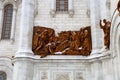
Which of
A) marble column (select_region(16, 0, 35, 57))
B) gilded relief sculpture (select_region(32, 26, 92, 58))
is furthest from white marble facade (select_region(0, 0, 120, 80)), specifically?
gilded relief sculpture (select_region(32, 26, 92, 58))

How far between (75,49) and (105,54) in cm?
186

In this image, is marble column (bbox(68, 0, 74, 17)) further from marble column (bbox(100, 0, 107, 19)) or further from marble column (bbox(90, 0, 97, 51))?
marble column (bbox(100, 0, 107, 19))

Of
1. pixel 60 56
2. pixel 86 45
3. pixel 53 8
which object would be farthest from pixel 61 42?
pixel 53 8

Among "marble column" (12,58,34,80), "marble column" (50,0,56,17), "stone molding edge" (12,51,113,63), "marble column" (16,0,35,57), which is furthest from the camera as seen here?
"marble column" (50,0,56,17)

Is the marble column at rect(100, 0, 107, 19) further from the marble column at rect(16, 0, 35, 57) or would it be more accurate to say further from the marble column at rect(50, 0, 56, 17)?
the marble column at rect(16, 0, 35, 57)

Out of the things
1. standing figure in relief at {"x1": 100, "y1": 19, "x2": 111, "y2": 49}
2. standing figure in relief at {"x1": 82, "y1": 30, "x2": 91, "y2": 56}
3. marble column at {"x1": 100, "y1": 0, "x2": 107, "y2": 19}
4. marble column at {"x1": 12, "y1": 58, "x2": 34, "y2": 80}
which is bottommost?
marble column at {"x1": 12, "y1": 58, "x2": 34, "y2": 80}

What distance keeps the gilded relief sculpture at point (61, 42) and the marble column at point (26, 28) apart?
31cm

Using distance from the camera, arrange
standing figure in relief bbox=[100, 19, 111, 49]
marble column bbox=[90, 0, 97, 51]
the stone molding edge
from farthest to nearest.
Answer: marble column bbox=[90, 0, 97, 51] < the stone molding edge < standing figure in relief bbox=[100, 19, 111, 49]

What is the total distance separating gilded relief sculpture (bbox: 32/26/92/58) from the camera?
49.9 ft

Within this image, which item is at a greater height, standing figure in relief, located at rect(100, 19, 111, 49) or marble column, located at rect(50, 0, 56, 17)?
marble column, located at rect(50, 0, 56, 17)

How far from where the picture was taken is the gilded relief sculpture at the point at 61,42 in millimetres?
15211

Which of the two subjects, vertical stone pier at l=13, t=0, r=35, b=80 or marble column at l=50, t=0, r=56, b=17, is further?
marble column at l=50, t=0, r=56, b=17

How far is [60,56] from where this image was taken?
49.5 feet

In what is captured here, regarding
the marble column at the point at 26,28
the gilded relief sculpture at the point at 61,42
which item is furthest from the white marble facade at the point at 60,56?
the gilded relief sculpture at the point at 61,42
